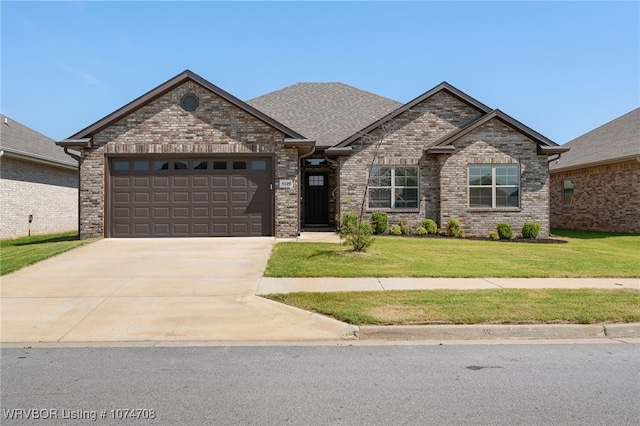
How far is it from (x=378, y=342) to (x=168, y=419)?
3208 mm

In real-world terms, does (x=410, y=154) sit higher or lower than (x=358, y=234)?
higher

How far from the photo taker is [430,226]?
19.6m

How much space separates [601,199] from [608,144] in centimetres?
335

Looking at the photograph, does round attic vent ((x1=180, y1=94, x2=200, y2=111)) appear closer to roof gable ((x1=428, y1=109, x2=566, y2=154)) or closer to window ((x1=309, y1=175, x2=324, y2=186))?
window ((x1=309, y1=175, x2=324, y2=186))

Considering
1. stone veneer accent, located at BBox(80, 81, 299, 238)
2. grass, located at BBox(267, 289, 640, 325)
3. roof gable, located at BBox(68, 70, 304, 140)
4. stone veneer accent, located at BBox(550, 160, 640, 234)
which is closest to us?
grass, located at BBox(267, 289, 640, 325)

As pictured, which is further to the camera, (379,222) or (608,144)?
(608,144)

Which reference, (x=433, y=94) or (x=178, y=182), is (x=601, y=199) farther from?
(x=178, y=182)

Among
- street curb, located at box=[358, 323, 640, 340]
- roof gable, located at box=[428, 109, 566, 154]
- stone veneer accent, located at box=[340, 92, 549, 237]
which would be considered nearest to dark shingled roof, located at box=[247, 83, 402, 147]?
stone veneer accent, located at box=[340, 92, 549, 237]

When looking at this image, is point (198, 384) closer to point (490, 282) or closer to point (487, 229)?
point (490, 282)

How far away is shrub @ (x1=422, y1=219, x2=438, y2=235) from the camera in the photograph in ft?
64.1

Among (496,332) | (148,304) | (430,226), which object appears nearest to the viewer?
(496,332)

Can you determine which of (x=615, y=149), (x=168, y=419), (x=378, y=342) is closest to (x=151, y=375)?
(x=168, y=419)

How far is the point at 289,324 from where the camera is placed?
23.4 feet

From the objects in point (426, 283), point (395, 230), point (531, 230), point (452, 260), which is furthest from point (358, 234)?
point (531, 230)
